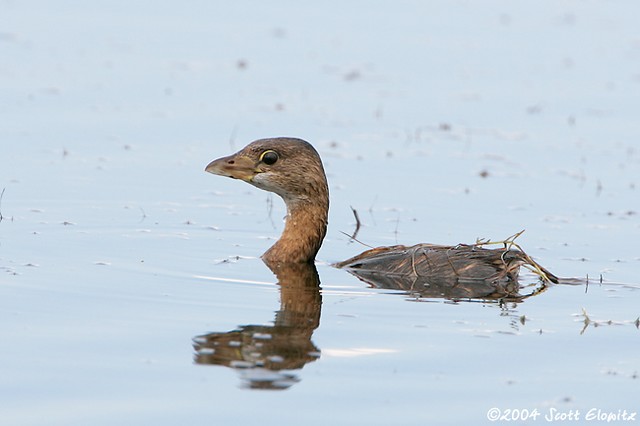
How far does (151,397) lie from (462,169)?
9136 millimetres

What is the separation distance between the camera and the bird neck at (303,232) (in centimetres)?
1236

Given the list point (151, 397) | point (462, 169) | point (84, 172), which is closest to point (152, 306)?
point (151, 397)

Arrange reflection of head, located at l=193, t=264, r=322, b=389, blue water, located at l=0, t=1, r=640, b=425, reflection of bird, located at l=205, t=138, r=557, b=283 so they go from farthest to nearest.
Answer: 1. reflection of bird, located at l=205, t=138, r=557, b=283
2. reflection of head, located at l=193, t=264, r=322, b=389
3. blue water, located at l=0, t=1, r=640, b=425

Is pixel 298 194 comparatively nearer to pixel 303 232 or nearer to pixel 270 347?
pixel 303 232

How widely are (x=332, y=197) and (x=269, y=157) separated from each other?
3233 mm

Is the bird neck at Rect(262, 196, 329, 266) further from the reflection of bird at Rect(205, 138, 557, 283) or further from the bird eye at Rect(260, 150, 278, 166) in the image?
the bird eye at Rect(260, 150, 278, 166)

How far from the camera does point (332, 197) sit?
15.4m

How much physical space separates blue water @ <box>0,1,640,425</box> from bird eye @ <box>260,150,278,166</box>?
0.88 m

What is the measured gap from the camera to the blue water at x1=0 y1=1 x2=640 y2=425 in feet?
27.6

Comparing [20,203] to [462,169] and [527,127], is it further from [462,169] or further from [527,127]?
[527,127]

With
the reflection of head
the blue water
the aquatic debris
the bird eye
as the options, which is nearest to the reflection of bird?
the bird eye

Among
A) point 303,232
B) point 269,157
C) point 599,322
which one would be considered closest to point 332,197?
point 303,232

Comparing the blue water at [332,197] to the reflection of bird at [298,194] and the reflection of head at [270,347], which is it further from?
the reflection of bird at [298,194]

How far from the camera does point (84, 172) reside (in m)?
15.5
